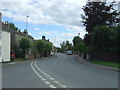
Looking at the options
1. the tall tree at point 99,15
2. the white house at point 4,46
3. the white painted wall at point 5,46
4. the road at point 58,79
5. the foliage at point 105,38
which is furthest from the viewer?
the tall tree at point 99,15

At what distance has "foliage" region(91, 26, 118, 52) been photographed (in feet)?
132

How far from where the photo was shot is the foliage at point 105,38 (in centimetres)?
4009

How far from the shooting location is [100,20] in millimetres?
48375

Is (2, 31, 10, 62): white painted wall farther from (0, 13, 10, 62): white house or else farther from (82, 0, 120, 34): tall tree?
(82, 0, 120, 34): tall tree

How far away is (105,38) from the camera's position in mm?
41125

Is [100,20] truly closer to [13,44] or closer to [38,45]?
[13,44]

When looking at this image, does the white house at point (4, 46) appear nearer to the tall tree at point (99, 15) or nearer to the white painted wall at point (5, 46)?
the white painted wall at point (5, 46)

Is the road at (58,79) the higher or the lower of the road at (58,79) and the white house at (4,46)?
the lower

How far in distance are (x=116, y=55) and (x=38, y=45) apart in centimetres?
3384

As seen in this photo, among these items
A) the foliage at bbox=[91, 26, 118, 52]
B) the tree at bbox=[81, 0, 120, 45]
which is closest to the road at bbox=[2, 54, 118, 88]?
the foliage at bbox=[91, 26, 118, 52]

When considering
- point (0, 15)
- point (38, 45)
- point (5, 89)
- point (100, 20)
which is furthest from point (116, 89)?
point (38, 45)

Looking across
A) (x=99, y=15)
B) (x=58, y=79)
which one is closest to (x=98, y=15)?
(x=99, y=15)

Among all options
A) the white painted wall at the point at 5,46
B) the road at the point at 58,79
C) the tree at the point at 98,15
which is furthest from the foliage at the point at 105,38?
the road at the point at 58,79

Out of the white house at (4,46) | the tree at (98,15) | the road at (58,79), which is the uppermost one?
the tree at (98,15)
